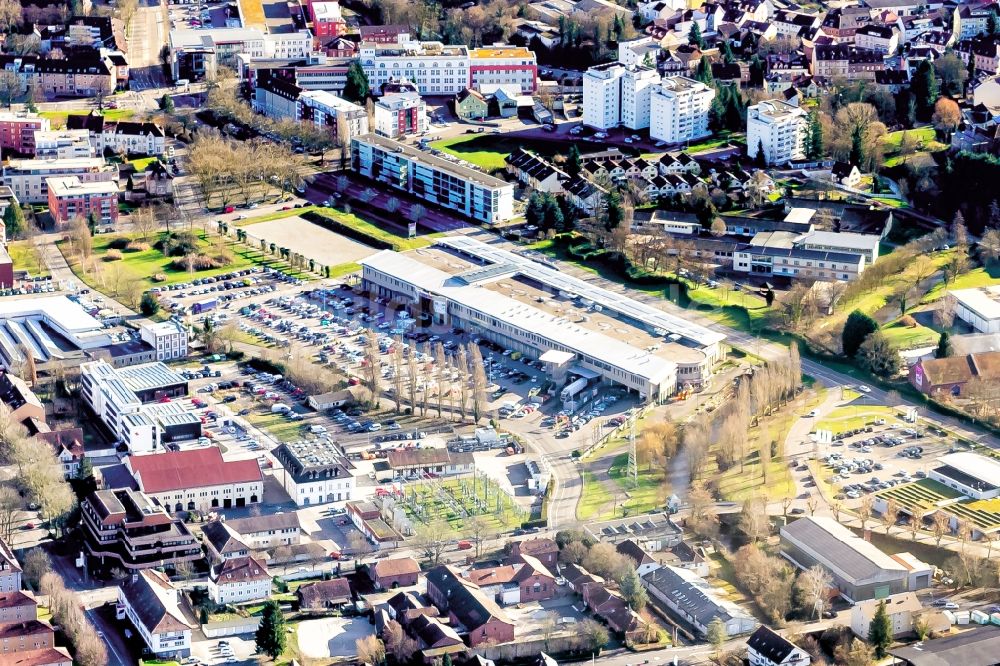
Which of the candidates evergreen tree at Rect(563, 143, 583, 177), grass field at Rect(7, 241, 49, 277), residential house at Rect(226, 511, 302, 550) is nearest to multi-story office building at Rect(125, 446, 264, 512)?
residential house at Rect(226, 511, 302, 550)

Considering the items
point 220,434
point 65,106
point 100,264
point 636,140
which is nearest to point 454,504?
point 220,434

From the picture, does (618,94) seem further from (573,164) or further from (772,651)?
(772,651)

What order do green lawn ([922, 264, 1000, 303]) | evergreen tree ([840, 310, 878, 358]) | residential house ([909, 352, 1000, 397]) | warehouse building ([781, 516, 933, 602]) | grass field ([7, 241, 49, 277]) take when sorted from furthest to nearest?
grass field ([7, 241, 49, 277]), green lawn ([922, 264, 1000, 303]), evergreen tree ([840, 310, 878, 358]), residential house ([909, 352, 1000, 397]), warehouse building ([781, 516, 933, 602])

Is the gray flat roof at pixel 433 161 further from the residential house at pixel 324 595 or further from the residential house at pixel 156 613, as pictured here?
the residential house at pixel 156 613

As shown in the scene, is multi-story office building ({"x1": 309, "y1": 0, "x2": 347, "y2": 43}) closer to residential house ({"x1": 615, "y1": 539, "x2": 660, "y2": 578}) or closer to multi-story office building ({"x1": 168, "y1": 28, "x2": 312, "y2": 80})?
multi-story office building ({"x1": 168, "y1": 28, "x2": 312, "y2": 80})

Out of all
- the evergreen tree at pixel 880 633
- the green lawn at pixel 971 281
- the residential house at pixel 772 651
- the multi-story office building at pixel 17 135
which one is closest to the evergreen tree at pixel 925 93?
the green lawn at pixel 971 281

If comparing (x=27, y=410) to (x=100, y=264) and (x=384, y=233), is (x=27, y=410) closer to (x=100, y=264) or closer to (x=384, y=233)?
(x=100, y=264)
